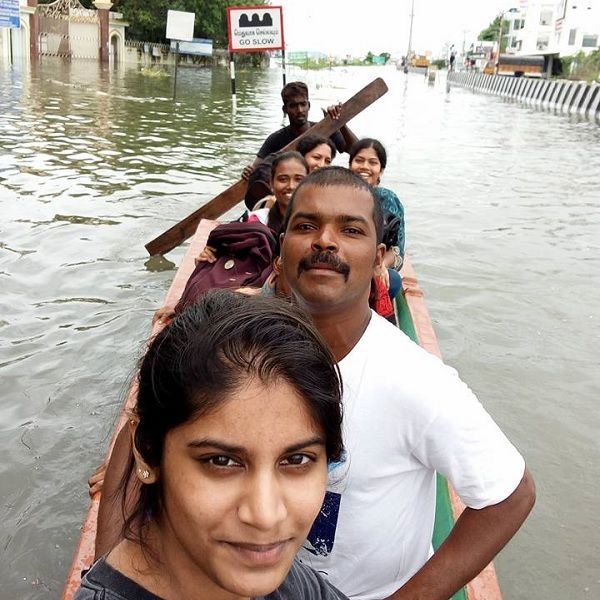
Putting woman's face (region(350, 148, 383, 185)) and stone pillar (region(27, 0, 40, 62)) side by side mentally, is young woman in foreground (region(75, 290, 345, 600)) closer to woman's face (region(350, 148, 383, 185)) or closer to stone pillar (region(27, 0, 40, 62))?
woman's face (region(350, 148, 383, 185))

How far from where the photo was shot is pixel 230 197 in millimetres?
6031

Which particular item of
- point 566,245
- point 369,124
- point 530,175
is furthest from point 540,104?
point 566,245

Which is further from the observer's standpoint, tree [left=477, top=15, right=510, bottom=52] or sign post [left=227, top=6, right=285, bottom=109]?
tree [left=477, top=15, right=510, bottom=52]

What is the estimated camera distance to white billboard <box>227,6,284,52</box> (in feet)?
37.4

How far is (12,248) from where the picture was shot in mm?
6426

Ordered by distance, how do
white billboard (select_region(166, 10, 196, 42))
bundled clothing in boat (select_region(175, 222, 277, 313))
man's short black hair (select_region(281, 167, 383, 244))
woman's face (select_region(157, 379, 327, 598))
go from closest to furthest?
woman's face (select_region(157, 379, 327, 598)) < man's short black hair (select_region(281, 167, 383, 244)) < bundled clothing in boat (select_region(175, 222, 277, 313)) < white billboard (select_region(166, 10, 196, 42))

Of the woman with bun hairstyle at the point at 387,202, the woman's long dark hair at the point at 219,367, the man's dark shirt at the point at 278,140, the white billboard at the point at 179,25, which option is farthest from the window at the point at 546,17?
the woman's long dark hair at the point at 219,367

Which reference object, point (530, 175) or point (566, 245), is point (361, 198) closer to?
point (566, 245)

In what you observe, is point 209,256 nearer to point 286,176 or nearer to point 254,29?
point 286,176

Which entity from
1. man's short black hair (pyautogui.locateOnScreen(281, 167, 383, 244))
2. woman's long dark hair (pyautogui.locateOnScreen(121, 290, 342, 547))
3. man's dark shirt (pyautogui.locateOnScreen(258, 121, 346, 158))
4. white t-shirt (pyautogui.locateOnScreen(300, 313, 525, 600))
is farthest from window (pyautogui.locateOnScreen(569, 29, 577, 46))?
woman's long dark hair (pyautogui.locateOnScreen(121, 290, 342, 547))

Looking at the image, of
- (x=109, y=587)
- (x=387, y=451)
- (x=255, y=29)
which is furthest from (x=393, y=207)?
(x=255, y=29)

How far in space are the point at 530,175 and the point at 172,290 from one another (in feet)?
31.4

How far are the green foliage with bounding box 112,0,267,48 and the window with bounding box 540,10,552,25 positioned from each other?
2882cm

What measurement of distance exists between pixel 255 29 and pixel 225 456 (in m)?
11.7
